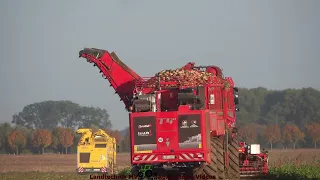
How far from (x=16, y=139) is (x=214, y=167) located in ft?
218

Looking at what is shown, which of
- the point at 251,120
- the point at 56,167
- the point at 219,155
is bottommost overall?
the point at 56,167

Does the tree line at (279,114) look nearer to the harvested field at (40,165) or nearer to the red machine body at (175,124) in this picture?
the harvested field at (40,165)

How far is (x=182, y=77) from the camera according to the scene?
27234mm

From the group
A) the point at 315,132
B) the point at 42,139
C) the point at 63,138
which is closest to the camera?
the point at 315,132

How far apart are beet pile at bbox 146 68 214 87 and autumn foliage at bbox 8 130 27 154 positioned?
62687mm

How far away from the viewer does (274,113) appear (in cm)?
11544

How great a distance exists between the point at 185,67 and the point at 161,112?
657 cm

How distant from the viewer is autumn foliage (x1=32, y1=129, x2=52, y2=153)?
9038 cm

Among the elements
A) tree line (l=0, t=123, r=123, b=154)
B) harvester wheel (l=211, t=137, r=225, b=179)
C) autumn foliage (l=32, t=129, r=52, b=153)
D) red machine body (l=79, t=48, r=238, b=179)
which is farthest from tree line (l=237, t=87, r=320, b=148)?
red machine body (l=79, t=48, r=238, b=179)

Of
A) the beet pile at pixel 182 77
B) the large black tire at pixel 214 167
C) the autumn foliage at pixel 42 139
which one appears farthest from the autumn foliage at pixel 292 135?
the large black tire at pixel 214 167

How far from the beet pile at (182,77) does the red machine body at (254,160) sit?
5416mm

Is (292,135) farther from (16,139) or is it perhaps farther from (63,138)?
(16,139)

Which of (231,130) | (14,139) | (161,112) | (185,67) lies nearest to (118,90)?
(185,67)

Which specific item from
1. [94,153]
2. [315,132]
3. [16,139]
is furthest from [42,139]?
[94,153]
